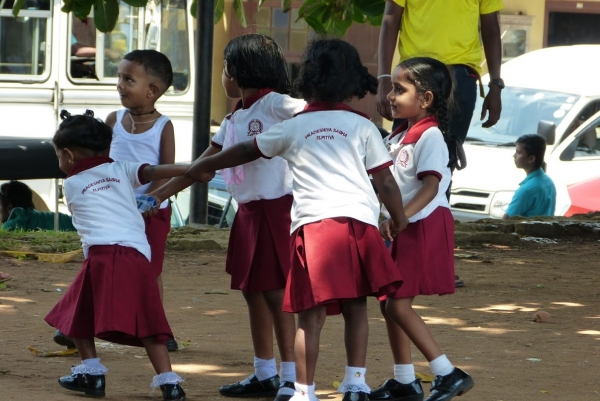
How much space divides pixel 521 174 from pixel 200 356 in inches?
289

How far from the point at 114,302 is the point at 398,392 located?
1.09 m

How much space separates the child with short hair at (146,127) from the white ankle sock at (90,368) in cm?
66

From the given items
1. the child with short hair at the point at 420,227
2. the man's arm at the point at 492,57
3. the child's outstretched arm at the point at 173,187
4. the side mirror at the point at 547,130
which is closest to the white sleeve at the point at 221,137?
the child's outstretched arm at the point at 173,187

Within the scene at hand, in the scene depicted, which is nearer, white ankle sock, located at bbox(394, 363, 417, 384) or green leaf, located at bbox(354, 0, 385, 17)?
white ankle sock, located at bbox(394, 363, 417, 384)

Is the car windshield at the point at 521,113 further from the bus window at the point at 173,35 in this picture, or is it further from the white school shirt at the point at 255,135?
the white school shirt at the point at 255,135

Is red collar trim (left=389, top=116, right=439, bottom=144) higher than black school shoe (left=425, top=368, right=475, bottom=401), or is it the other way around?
red collar trim (left=389, top=116, right=439, bottom=144)

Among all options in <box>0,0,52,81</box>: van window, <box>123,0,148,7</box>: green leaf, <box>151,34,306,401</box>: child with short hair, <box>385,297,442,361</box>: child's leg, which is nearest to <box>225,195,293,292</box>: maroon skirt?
<box>151,34,306,401</box>: child with short hair

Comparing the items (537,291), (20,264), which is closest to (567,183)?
(537,291)

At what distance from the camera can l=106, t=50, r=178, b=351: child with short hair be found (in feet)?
15.5

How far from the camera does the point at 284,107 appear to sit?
166 inches

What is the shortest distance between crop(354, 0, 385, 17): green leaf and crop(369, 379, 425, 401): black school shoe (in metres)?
3.91

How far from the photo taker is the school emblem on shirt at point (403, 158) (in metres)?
4.12

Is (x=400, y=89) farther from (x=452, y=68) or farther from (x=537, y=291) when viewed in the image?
(x=537, y=291)

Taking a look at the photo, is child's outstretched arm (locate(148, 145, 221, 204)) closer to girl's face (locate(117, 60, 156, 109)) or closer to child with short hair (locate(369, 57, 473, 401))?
girl's face (locate(117, 60, 156, 109))
